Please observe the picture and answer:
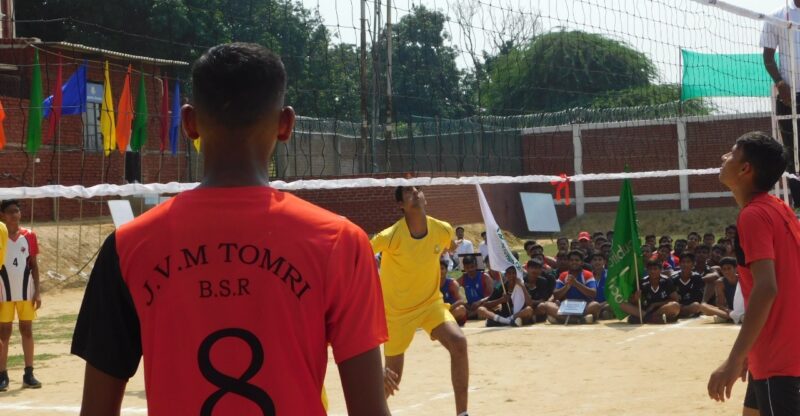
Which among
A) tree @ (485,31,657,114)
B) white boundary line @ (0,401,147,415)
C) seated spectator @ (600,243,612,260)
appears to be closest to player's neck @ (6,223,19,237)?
white boundary line @ (0,401,147,415)

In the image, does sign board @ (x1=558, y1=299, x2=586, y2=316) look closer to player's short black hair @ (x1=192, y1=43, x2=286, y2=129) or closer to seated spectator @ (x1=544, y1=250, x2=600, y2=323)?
seated spectator @ (x1=544, y1=250, x2=600, y2=323)

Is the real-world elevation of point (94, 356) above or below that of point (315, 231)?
below

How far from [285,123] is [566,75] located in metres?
28.2

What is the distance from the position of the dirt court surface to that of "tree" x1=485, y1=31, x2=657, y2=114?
1560 centimetres

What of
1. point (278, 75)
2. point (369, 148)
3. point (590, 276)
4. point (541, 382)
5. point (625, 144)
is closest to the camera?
point (278, 75)

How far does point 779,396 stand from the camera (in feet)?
12.2

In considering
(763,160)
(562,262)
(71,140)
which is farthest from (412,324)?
(71,140)

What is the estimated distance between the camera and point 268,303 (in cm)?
186

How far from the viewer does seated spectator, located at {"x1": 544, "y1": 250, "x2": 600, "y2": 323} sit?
1276 cm

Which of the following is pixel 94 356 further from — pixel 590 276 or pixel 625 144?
pixel 625 144

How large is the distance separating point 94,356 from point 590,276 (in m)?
11.5

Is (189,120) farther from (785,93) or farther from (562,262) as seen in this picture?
(562,262)

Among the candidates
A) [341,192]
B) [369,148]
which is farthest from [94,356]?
[369,148]

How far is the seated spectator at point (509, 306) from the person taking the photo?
12.7 m
